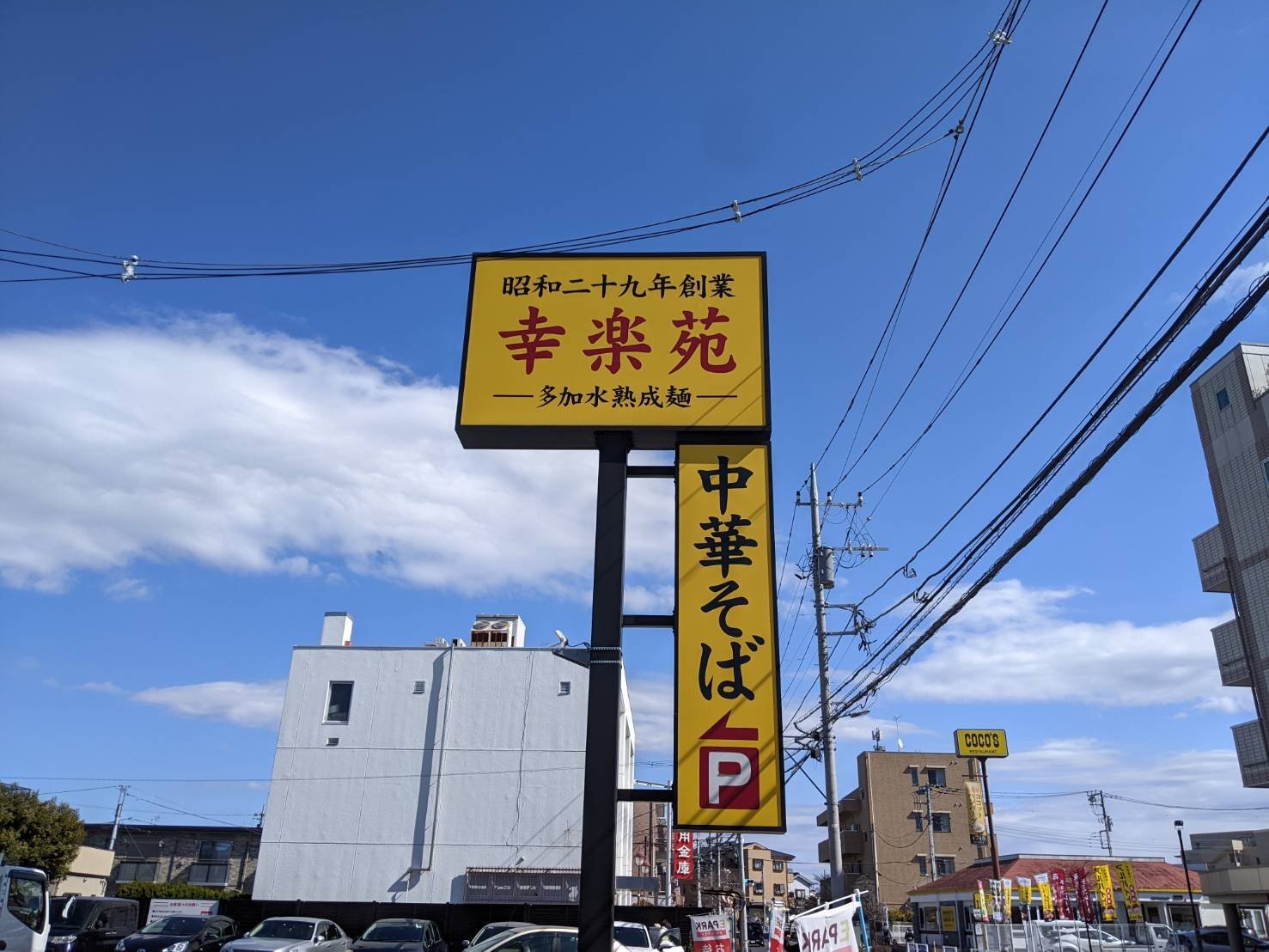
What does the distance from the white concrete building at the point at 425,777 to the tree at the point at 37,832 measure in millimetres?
8030

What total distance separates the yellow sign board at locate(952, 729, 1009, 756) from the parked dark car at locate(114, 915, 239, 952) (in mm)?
33311

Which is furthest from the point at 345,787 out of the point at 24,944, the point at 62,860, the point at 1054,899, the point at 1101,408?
the point at 1054,899

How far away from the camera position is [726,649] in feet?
21.3

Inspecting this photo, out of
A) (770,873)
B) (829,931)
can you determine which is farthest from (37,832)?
(770,873)

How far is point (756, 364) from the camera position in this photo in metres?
7.45

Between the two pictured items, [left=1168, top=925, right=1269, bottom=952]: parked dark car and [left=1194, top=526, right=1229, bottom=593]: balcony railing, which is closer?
[left=1168, top=925, right=1269, bottom=952]: parked dark car

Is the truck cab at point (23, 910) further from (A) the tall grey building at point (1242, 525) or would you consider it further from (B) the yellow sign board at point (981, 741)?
(B) the yellow sign board at point (981, 741)

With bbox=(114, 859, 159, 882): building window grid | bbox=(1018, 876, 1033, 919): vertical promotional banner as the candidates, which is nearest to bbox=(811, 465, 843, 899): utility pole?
bbox=(1018, 876, 1033, 919): vertical promotional banner

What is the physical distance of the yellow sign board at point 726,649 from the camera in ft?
20.1

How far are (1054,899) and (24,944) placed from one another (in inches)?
1610

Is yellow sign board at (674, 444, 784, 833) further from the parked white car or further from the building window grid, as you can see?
the building window grid

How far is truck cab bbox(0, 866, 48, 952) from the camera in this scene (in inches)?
485

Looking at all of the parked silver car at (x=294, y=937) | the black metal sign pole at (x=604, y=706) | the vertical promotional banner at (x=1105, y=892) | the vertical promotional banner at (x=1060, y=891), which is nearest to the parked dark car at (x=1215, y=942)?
the vertical promotional banner at (x=1105, y=892)

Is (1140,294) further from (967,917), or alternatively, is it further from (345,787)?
(967,917)
